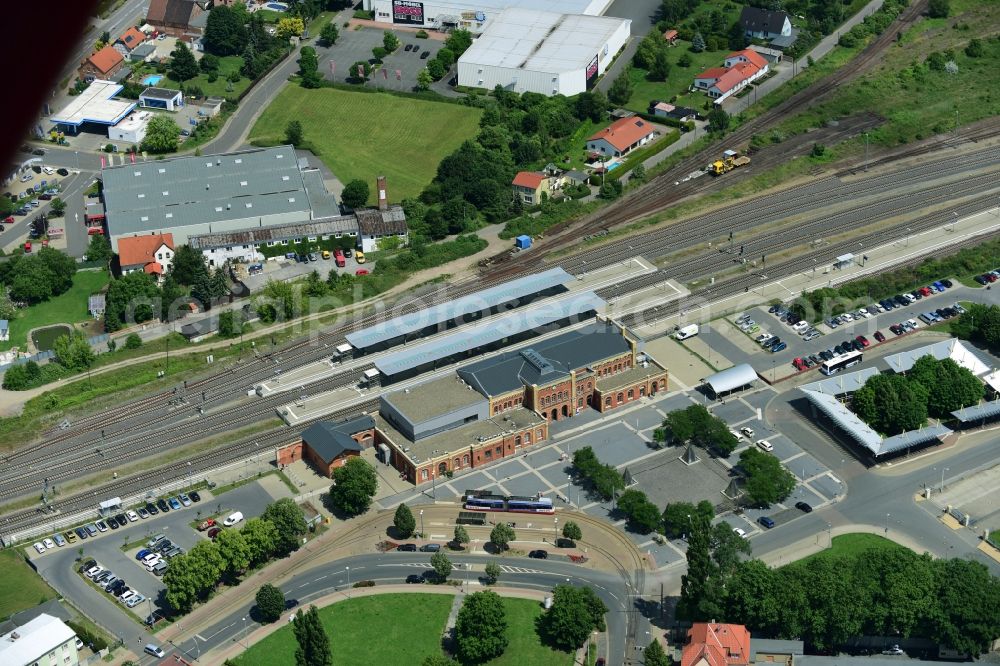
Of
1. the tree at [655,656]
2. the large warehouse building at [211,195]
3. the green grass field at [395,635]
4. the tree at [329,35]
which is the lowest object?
the green grass field at [395,635]

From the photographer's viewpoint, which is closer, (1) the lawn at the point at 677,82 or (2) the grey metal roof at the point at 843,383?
(2) the grey metal roof at the point at 843,383

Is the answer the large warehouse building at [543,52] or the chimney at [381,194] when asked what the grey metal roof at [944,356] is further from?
the large warehouse building at [543,52]

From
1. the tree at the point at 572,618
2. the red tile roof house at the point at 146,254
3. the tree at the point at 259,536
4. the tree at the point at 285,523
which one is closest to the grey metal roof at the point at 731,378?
the tree at the point at 572,618

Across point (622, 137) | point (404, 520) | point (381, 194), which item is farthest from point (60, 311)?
point (622, 137)

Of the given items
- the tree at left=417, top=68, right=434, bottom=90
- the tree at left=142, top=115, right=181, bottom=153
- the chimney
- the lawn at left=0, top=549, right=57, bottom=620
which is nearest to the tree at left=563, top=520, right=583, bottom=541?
the lawn at left=0, top=549, right=57, bottom=620

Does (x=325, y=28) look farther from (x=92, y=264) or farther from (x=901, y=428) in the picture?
(x=901, y=428)

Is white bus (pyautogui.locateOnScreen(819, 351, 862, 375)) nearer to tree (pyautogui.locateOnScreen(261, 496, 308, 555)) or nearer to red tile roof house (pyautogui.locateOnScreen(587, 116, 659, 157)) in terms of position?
red tile roof house (pyautogui.locateOnScreen(587, 116, 659, 157))
